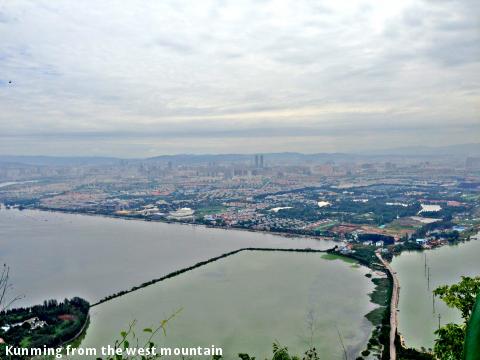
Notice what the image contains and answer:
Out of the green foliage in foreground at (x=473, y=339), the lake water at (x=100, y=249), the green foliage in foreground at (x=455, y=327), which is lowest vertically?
the lake water at (x=100, y=249)

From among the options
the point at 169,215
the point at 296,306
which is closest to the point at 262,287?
the point at 296,306

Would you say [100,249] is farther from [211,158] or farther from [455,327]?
[211,158]

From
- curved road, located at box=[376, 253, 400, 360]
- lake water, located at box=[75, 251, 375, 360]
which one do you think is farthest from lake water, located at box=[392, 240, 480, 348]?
lake water, located at box=[75, 251, 375, 360]

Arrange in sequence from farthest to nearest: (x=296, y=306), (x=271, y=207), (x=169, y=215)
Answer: (x=271, y=207)
(x=169, y=215)
(x=296, y=306)

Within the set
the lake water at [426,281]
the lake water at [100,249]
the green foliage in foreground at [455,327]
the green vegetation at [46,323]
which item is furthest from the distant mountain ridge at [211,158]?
the green foliage in foreground at [455,327]

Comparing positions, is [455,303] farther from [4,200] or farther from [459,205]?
[4,200]

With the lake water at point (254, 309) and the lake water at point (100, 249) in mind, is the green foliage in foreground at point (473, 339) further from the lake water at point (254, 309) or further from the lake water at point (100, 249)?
the lake water at point (100, 249)
